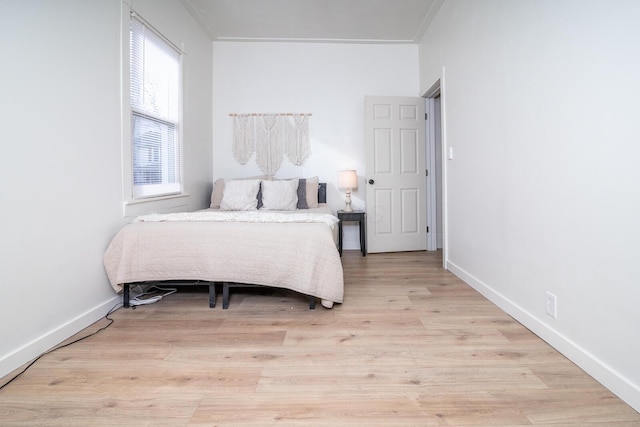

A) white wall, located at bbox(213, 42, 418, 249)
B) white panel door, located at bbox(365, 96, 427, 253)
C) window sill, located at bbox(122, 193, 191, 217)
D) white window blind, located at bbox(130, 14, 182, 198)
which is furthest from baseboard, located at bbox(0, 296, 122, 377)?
white panel door, located at bbox(365, 96, 427, 253)

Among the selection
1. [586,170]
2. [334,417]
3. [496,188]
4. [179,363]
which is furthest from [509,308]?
[179,363]

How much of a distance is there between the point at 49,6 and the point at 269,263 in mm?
1904

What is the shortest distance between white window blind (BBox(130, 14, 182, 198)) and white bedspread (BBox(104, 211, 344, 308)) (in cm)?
64

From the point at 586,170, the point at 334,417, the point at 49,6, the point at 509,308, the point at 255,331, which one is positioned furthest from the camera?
the point at 509,308

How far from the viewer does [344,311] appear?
221 centimetres

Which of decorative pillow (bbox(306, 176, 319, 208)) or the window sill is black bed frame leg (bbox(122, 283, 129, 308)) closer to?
the window sill

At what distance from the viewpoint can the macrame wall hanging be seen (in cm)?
423

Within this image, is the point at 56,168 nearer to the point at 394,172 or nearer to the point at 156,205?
the point at 156,205

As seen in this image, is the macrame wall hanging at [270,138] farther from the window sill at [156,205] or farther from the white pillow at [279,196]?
the window sill at [156,205]

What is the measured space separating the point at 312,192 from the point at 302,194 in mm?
126

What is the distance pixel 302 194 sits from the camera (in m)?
3.86

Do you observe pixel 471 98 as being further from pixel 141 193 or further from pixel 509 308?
pixel 141 193

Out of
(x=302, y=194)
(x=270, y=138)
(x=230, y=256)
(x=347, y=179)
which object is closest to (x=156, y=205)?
(x=230, y=256)

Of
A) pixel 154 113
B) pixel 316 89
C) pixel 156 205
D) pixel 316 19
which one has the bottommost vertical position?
pixel 156 205
